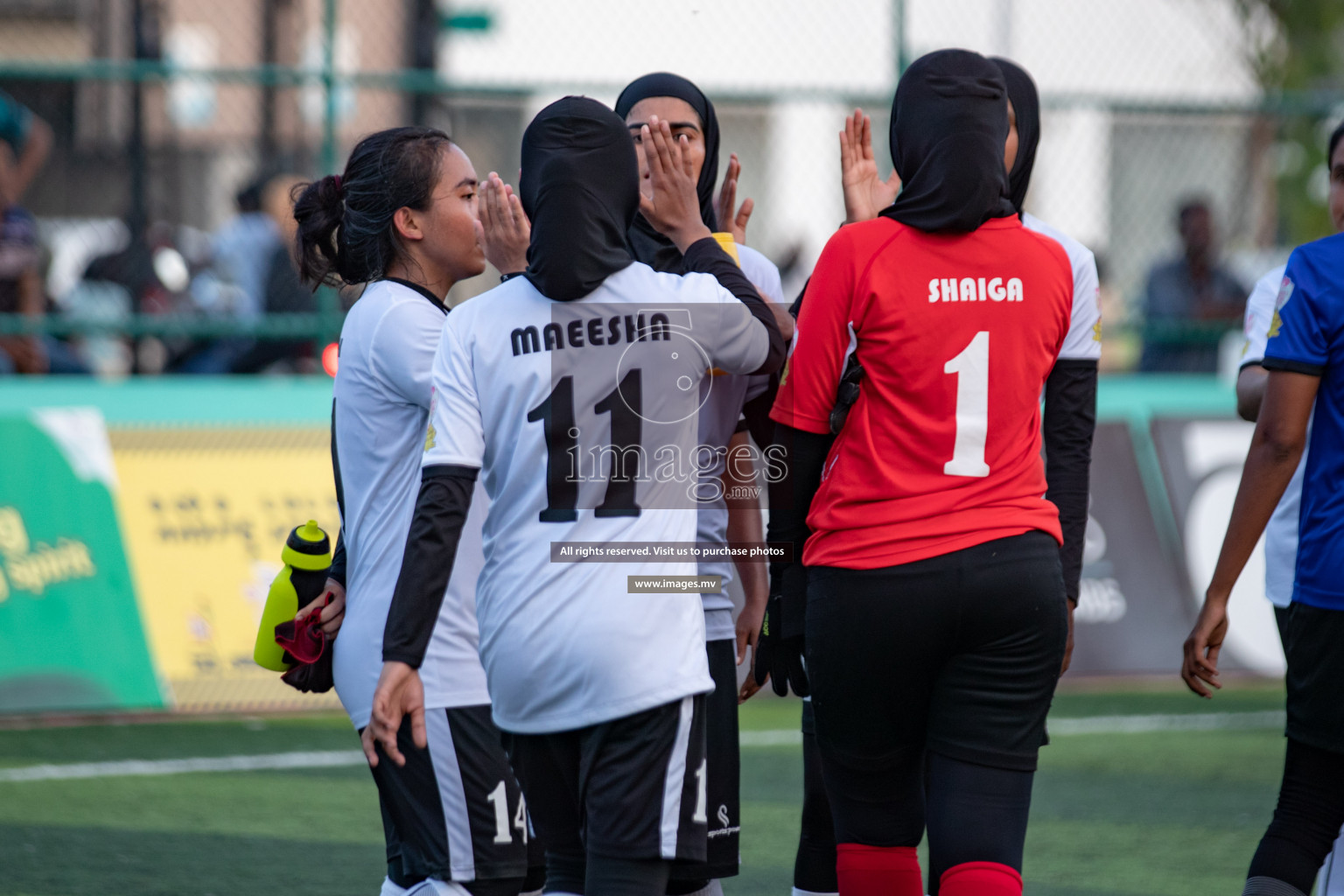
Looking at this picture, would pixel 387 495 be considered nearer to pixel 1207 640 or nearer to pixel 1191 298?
pixel 1207 640

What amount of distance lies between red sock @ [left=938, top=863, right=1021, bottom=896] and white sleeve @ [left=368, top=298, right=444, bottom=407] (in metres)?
1.46

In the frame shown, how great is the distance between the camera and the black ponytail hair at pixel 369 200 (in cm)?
341

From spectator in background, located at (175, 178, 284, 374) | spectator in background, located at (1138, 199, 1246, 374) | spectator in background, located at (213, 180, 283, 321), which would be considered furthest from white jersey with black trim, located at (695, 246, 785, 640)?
spectator in background, located at (1138, 199, 1246, 374)

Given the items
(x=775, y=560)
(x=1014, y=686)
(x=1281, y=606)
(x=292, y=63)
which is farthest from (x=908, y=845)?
(x=292, y=63)

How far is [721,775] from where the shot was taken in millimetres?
3436

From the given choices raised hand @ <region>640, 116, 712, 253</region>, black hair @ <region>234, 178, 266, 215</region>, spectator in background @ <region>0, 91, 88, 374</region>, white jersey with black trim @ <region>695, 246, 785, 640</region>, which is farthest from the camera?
black hair @ <region>234, 178, 266, 215</region>

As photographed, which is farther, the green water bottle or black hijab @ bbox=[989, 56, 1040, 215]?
black hijab @ bbox=[989, 56, 1040, 215]

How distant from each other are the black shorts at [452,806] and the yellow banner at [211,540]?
4353 millimetres

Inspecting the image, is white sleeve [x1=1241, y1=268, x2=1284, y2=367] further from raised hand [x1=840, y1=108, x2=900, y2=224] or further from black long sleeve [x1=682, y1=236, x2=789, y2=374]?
black long sleeve [x1=682, y1=236, x2=789, y2=374]

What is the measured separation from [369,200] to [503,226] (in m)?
0.32

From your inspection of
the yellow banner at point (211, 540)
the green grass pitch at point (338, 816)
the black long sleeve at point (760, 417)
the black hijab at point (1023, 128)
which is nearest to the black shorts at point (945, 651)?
the black long sleeve at point (760, 417)

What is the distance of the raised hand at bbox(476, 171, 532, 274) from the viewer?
3340 millimetres

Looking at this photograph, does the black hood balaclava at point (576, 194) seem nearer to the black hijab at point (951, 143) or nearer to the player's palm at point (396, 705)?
the black hijab at point (951, 143)

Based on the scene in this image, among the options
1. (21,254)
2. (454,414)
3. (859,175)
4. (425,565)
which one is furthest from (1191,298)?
(425,565)
